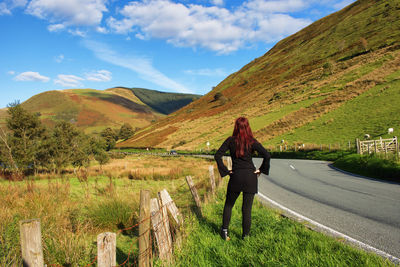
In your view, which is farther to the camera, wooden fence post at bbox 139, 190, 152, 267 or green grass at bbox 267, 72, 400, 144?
green grass at bbox 267, 72, 400, 144

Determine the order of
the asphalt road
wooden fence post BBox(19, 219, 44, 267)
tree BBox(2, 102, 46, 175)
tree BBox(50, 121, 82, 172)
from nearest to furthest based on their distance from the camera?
wooden fence post BBox(19, 219, 44, 267) → the asphalt road → tree BBox(2, 102, 46, 175) → tree BBox(50, 121, 82, 172)

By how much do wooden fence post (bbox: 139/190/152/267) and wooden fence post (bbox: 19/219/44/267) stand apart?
1217mm

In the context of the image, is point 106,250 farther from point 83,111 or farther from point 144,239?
point 83,111

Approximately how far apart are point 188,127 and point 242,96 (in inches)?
886

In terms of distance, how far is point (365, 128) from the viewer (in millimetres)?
28453

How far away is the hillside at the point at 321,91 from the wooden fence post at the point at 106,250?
28.9 meters

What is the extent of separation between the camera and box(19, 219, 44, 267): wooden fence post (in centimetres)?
199

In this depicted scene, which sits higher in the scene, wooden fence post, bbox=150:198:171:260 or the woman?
the woman

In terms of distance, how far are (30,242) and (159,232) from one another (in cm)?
160

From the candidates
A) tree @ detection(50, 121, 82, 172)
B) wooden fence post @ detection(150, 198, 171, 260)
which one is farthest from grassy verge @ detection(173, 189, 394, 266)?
tree @ detection(50, 121, 82, 172)

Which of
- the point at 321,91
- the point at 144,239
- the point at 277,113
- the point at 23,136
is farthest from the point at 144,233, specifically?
the point at 321,91

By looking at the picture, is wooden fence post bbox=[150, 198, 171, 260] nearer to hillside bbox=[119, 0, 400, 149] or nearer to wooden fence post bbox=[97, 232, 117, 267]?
wooden fence post bbox=[97, 232, 117, 267]

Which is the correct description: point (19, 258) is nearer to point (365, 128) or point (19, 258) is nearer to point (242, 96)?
point (365, 128)

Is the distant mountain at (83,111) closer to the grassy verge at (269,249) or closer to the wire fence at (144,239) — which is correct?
the grassy verge at (269,249)
